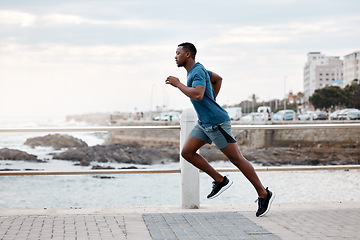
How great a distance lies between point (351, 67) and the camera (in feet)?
527

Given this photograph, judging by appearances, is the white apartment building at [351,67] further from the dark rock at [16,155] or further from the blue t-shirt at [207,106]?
the blue t-shirt at [207,106]

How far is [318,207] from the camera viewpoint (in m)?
7.55

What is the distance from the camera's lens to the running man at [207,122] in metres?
6.19

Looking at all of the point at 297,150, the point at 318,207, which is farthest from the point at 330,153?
the point at 318,207

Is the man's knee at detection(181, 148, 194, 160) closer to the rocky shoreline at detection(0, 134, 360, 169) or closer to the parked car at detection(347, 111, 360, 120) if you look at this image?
the rocky shoreline at detection(0, 134, 360, 169)

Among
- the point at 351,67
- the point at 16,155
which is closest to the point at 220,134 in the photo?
the point at 16,155

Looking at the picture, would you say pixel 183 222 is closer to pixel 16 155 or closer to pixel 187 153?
pixel 187 153

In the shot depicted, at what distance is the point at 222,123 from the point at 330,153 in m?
67.3

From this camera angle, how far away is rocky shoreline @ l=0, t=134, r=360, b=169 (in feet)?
235

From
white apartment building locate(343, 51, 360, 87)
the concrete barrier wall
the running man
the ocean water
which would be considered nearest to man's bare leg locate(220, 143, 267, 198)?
the running man

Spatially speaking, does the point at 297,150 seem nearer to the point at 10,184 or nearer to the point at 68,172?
the point at 10,184

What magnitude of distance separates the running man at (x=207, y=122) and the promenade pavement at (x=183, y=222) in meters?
0.39

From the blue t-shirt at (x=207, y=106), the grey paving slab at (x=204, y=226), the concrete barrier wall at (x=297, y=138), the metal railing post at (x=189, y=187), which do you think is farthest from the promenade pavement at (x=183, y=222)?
the concrete barrier wall at (x=297, y=138)

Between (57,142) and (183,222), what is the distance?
291 feet
